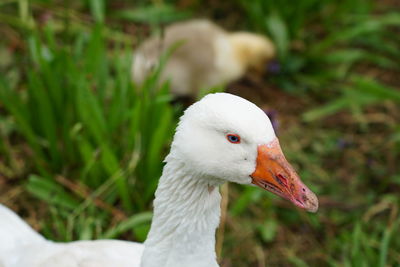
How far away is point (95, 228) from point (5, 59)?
160cm

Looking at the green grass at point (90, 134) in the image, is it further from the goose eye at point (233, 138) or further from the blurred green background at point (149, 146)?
the goose eye at point (233, 138)

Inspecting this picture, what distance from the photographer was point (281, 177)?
1.89m

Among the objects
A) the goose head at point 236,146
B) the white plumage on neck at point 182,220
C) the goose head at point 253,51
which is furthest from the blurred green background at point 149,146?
the goose head at point 236,146

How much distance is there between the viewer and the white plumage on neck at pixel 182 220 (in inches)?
80.9

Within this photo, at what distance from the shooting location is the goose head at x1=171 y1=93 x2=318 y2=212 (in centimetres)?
181

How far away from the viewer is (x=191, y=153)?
1.92 metres

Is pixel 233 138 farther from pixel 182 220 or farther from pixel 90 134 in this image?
pixel 90 134

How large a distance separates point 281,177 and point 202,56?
2.62 m

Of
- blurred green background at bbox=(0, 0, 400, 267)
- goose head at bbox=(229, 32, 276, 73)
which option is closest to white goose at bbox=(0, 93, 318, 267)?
blurred green background at bbox=(0, 0, 400, 267)

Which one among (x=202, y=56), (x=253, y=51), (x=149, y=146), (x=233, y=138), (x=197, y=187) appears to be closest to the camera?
(x=233, y=138)

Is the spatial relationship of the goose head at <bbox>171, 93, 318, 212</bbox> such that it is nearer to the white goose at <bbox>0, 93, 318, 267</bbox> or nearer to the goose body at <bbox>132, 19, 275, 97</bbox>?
the white goose at <bbox>0, 93, 318, 267</bbox>

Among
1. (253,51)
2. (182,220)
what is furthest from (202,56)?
(182,220)

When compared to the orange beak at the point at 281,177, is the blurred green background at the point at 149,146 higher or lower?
lower

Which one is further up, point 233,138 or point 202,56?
point 233,138
